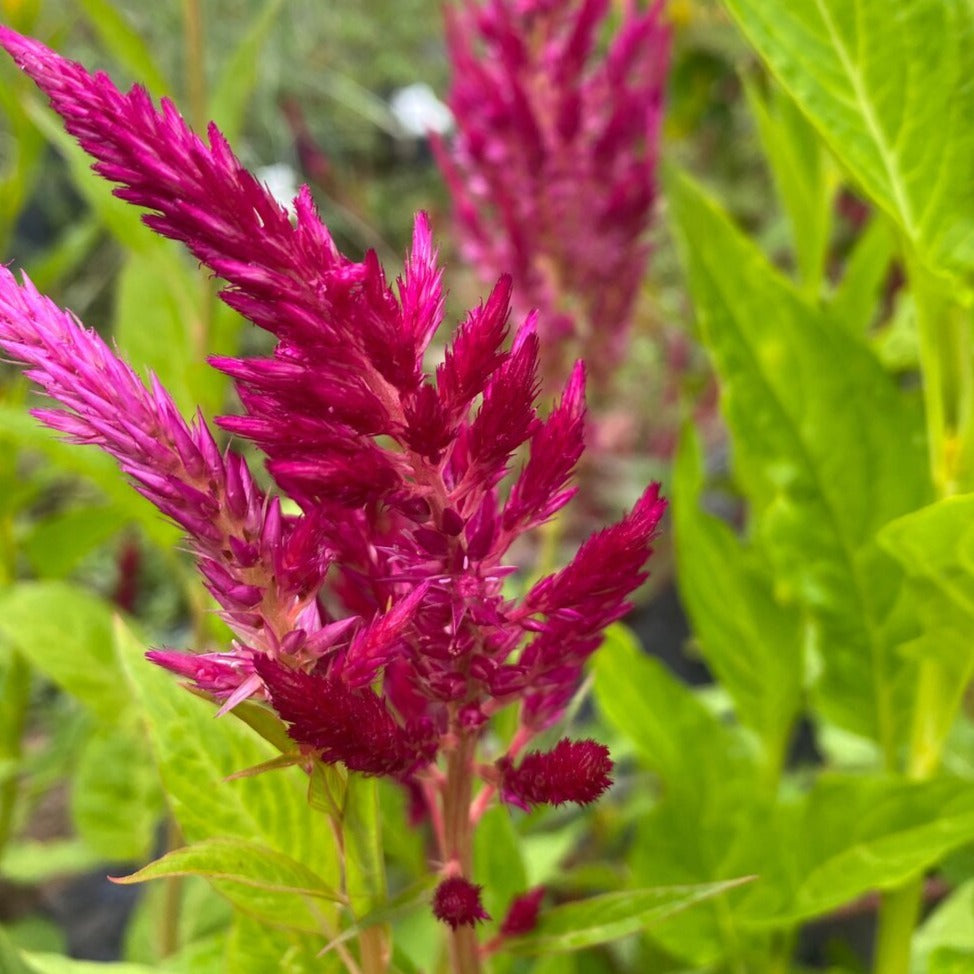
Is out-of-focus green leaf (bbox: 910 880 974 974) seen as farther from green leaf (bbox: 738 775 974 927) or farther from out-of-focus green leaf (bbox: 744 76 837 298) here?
out-of-focus green leaf (bbox: 744 76 837 298)

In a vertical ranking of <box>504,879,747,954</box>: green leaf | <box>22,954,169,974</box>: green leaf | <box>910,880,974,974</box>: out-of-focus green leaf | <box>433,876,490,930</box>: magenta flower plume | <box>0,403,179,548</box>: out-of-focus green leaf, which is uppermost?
<box>0,403,179,548</box>: out-of-focus green leaf

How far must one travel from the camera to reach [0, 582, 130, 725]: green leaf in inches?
36.0

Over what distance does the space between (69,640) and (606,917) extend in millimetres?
707

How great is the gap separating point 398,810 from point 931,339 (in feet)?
1.85

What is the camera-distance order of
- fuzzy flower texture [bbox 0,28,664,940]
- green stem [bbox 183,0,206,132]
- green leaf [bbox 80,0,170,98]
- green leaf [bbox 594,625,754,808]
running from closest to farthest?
1. fuzzy flower texture [bbox 0,28,664,940]
2. green leaf [bbox 594,625,754,808]
3. green leaf [bbox 80,0,170,98]
4. green stem [bbox 183,0,206,132]

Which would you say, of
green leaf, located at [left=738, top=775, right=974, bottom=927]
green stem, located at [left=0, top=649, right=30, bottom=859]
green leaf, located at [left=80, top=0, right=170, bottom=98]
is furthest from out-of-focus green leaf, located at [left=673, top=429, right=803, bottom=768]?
green stem, located at [left=0, top=649, right=30, bottom=859]

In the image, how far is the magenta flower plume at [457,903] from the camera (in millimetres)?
358

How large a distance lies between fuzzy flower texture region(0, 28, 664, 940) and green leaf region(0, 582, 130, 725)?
2.13 ft

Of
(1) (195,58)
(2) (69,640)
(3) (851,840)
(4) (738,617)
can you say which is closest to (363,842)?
(3) (851,840)

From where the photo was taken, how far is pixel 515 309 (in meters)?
1.14

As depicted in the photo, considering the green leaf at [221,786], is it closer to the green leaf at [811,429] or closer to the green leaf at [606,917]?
the green leaf at [606,917]

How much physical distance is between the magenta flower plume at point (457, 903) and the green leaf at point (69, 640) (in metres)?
0.65

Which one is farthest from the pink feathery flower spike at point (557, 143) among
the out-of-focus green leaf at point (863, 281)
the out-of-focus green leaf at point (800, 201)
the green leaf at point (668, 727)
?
the green leaf at point (668, 727)

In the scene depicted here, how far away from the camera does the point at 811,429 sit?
67 centimetres
